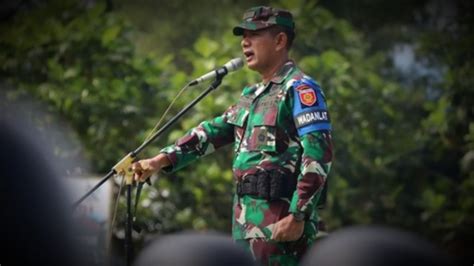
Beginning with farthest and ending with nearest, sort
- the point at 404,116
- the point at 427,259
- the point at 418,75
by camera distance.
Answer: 1. the point at 418,75
2. the point at 404,116
3. the point at 427,259

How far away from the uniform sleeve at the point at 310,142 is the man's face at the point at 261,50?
0.79ft

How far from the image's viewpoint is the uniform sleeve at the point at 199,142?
13.1 feet

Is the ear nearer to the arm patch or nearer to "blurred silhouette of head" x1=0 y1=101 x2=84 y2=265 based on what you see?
the arm patch

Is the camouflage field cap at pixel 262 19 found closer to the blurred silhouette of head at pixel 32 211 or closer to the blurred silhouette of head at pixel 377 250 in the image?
the blurred silhouette of head at pixel 32 211

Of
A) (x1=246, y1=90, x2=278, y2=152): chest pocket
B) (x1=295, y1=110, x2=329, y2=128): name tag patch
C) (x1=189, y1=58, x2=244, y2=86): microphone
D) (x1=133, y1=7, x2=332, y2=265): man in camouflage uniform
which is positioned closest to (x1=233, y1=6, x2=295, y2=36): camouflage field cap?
(x1=133, y1=7, x2=332, y2=265): man in camouflage uniform

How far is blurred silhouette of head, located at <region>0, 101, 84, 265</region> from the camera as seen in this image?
1.75 meters

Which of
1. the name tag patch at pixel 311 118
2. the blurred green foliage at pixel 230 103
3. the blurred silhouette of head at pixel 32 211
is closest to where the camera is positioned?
the blurred silhouette of head at pixel 32 211

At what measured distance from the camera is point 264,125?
3.87m

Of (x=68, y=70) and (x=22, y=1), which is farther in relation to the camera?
(x=22, y=1)

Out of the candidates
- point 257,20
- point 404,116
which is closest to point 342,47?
point 404,116

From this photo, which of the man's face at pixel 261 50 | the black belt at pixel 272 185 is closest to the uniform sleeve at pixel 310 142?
the black belt at pixel 272 185

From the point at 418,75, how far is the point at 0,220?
38.2 ft

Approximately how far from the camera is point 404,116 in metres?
10.8

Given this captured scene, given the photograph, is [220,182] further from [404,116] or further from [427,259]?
[427,259]
